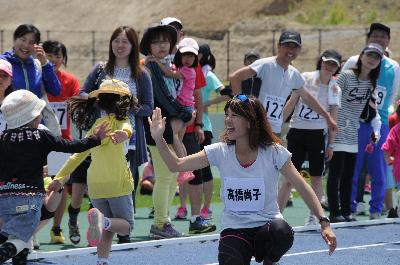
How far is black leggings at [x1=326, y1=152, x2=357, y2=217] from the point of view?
13.8 metres

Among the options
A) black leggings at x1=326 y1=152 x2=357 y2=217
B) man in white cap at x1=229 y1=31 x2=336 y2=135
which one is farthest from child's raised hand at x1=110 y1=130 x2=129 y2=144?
black leggings at x1=326 y1=152 x2=357 y2=217

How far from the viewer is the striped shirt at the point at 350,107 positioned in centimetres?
1384

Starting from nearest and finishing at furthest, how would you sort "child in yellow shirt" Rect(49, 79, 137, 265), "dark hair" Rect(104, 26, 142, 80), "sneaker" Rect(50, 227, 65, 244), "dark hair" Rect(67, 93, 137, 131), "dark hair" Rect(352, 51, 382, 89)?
"child in yellow shirt" Rect(49, 79, 137, 265) < "dark hair" Rect(67, 93, 137, 131) < "dark hair" Rect(104, 26, 142, 80) < "sneaker" Rect(50, 227, 65, 244) < "dark hair" Rect(352, 51, 382, 89)

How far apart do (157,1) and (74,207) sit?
228 ft

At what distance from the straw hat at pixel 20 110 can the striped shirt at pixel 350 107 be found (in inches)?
219

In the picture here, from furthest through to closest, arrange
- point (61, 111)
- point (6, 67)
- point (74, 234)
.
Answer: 1. point (61, 111)
2. point (74, 234)
3. point (6, 67)

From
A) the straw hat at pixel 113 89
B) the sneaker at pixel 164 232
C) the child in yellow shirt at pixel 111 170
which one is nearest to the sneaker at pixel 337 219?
the sneaker at pixel 164 232

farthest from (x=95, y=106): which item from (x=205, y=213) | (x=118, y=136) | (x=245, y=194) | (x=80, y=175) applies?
(x=205, y=213)

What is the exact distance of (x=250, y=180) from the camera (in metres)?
8.28

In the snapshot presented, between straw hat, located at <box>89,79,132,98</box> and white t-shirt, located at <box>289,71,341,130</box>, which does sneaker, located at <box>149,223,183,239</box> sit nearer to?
white t-shirt, located at <box>289,71,341,130</box>

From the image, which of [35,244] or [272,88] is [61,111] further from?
[272,88]

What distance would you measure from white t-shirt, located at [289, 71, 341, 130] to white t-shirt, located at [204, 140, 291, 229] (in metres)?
4.83

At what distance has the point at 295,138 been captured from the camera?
1319 centimetres

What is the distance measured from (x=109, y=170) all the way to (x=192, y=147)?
3179mm
